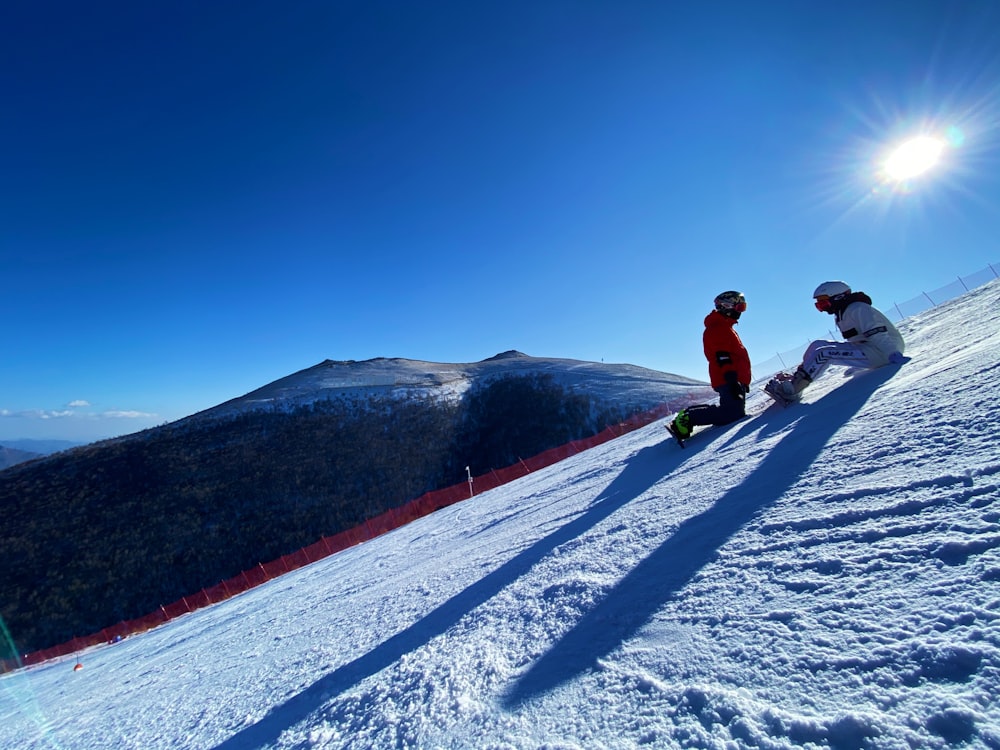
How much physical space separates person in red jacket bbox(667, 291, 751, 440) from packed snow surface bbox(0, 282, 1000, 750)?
109 cm

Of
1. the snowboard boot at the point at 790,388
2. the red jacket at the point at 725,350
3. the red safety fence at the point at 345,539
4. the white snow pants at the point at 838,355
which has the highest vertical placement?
the red jacket at the point at 725,350

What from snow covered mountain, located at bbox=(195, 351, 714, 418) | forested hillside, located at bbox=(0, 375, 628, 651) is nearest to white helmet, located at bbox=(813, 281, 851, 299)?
forested hillside, located at bbox=(0, 375, 628, 651)

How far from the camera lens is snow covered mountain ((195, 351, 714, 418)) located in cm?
5256

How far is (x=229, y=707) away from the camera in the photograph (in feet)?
11.6

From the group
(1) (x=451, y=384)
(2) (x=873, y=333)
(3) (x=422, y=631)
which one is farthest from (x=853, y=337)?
(1) (x=451, y=384)

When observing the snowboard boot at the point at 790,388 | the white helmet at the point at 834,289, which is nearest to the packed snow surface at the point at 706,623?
the snowboard boot at the point at 790,388

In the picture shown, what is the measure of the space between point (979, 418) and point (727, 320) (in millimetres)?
3874

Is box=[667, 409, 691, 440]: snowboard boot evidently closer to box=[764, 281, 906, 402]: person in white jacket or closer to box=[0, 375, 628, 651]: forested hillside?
box=[764, 281, 906, 402]: person in white jacket

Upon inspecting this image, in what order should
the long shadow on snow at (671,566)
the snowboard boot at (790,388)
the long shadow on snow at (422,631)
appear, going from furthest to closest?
the snowboard boot at (790,388) < the long shadow on snow at (422,631) < the long shadow on snow at (671,566)

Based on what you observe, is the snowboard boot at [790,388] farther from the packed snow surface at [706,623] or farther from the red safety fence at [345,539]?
the red safety fence at [345,539]

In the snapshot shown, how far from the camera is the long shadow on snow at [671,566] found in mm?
2312

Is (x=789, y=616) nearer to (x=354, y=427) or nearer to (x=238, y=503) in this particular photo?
(x=238, y=503)

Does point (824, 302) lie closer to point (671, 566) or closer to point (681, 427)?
point (681, 427)

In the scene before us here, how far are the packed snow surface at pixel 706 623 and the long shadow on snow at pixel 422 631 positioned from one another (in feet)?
0.09
